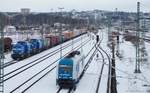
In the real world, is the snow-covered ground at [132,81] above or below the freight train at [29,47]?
below

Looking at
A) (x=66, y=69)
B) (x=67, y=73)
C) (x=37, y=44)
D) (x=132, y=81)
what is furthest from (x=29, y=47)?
(x=67, y=73)

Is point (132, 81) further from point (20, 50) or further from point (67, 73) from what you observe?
point (20, 50)

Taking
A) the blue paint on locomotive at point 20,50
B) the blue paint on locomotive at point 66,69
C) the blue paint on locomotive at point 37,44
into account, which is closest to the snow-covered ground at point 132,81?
the blue paint on locomotive at point 66,69

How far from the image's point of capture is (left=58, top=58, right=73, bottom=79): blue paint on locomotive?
27.6 meters

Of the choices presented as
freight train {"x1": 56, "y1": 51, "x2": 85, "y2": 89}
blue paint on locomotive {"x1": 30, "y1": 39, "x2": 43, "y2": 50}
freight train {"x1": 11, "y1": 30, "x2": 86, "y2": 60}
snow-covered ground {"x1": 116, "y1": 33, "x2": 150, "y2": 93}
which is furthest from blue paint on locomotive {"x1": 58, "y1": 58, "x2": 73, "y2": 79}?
blue paint on locomotive {"x1": 30, "y1": 39, "x2": 43, "y2": 50}

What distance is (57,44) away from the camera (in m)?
74.8

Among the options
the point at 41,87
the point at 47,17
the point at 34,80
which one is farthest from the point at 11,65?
the point at 47,17

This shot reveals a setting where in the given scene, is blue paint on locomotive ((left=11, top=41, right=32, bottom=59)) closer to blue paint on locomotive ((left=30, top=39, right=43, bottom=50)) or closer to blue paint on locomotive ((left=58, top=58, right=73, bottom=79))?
blue paint on locomotive ((left=30, top=39, right=43, bottom=50))

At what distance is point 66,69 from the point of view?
27.8 m

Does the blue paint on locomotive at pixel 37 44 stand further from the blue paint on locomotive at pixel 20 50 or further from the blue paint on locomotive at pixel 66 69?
the blue paint on locomotive at pixel 66 69

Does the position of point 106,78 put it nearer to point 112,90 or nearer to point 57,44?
point 112,90

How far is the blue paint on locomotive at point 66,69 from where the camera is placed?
27.6 meters

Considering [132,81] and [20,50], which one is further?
[20,50]

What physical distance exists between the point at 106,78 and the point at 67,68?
21.6 ft
